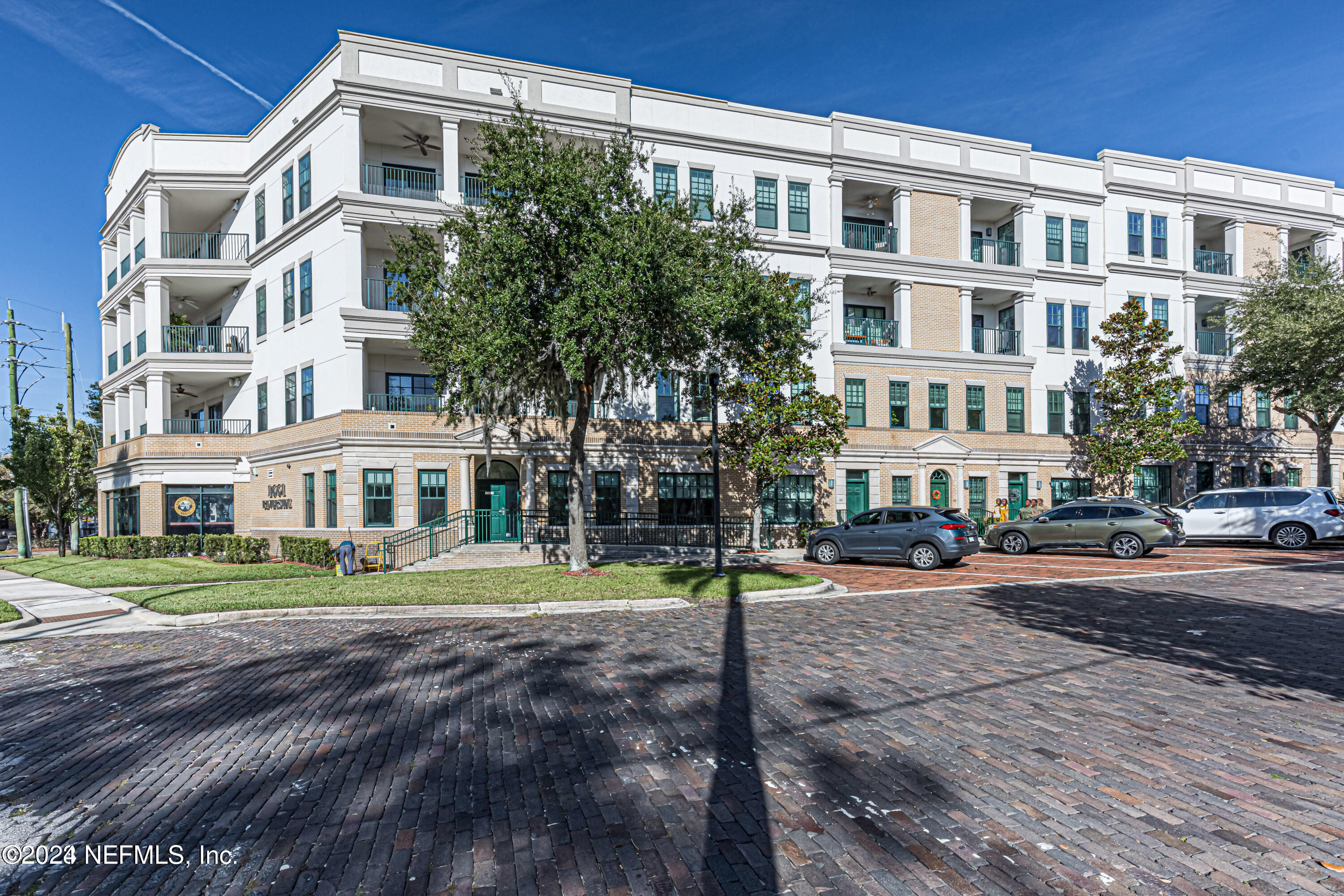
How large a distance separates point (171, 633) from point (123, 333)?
29952 millimetres

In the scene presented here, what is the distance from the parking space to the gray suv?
349 mm

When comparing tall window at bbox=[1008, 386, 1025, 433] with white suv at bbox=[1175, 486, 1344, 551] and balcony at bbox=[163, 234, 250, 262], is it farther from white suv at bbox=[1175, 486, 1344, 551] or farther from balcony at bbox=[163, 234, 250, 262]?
balcony at bbox=[163, 234, 250, 262]

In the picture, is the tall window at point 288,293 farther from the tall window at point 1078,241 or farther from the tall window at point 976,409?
the tall window at point 1078,241

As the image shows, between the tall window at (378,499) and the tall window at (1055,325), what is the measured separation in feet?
96.7

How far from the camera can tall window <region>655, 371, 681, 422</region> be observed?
88.7 feet

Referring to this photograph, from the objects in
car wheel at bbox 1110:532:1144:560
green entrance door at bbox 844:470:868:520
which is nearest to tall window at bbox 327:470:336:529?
green entrance door at bbox 844:470:868:520

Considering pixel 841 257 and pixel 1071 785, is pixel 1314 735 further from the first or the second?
pixel 841 257

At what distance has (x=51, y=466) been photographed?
28438 millimetres

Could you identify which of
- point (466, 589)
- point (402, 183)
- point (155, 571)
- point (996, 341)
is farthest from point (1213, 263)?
point (155, 571)

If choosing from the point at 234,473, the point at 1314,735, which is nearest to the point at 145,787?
the point at 1314,735

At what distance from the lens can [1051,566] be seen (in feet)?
59.3

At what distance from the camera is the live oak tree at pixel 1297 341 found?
2892 cm

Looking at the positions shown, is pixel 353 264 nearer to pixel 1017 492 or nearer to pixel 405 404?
pixel 405 404

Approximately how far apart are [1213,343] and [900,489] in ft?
66.0
